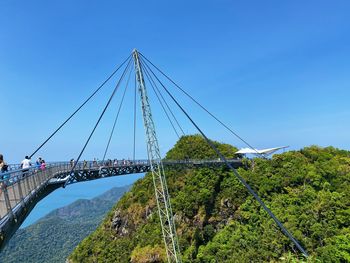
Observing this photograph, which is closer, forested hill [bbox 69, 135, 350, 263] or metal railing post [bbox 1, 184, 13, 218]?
metal railing post [bbox 1, 184, 13, 218]

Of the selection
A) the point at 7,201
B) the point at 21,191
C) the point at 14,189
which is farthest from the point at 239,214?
the point at 7,201

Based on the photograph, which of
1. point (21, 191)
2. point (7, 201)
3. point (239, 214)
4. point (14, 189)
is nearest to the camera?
point (7, 201)

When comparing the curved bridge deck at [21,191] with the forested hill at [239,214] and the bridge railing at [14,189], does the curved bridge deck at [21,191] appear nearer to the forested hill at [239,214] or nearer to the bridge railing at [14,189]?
the bridge railing at [14,189]

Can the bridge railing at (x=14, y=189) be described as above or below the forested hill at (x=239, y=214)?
above

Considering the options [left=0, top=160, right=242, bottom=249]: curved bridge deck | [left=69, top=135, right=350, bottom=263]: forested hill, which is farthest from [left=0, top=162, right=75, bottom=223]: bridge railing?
[left=69, top=135, right=350, bottom=263]: forested hill

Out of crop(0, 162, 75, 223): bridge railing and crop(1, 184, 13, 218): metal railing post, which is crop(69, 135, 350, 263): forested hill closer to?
crop(0, 162, 75, 223): bridge railing

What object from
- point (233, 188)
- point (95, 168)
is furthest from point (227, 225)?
point (95, 168)

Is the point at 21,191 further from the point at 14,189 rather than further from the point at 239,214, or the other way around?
the point at 239,214

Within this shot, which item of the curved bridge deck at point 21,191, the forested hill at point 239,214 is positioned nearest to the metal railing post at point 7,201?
the curved bridge deck at point 21,191
